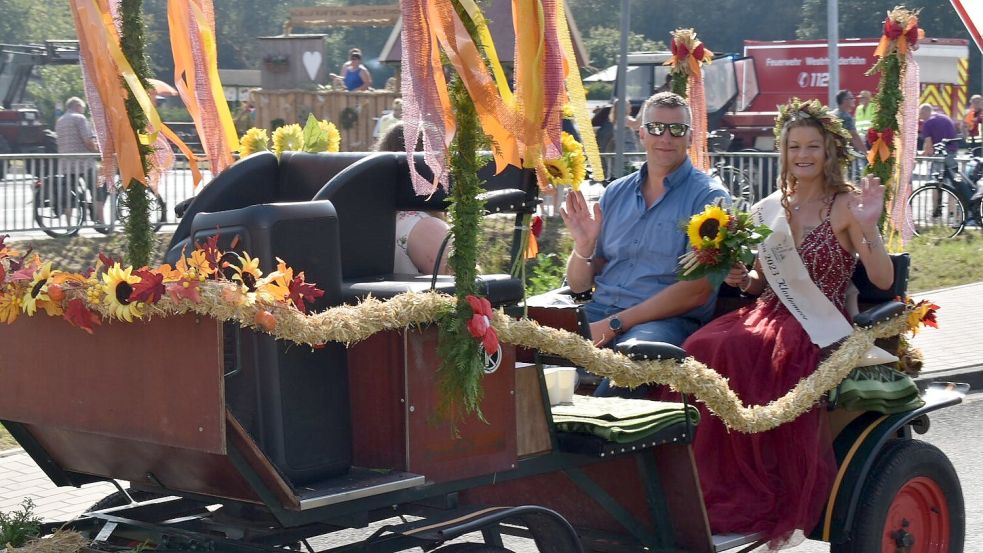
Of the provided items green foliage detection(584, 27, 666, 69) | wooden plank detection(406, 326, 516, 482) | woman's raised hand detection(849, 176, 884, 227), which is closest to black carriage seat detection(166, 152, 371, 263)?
wooden plank detection(406, 326, 516, 482)

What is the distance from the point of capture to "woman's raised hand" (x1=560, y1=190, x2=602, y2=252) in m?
5.01

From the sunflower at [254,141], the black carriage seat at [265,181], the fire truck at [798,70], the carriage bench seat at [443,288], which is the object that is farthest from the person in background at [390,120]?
the fire truck at [798,70]

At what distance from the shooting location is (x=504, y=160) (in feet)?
10.7

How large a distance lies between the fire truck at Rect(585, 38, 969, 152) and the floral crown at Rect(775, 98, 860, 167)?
20517mm

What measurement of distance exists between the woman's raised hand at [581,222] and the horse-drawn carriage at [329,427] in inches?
34.7

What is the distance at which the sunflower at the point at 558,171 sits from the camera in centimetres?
384

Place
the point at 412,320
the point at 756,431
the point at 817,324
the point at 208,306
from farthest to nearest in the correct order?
the point at 817,324, the point at 756,431, the point at 412,320, the point at 208,306

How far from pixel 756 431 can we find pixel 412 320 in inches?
62.2

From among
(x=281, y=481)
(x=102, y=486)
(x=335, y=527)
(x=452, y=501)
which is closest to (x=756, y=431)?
(x=452, y=501)

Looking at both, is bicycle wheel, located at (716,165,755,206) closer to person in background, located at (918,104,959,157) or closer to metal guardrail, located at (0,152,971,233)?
metal guardrail, located at (0,152,971,233)

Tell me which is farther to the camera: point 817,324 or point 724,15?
point 724,15

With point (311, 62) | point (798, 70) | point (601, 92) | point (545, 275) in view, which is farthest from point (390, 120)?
point (601, 92)

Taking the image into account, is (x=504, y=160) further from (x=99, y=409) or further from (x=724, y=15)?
(x=724, y=15)

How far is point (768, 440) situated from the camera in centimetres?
451
